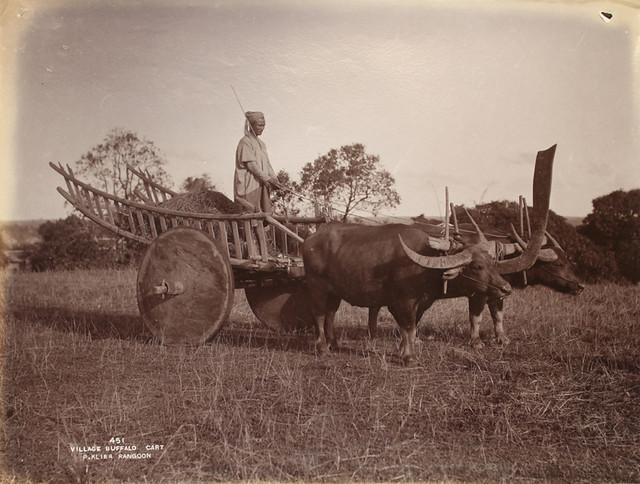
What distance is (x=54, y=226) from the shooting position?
13.8m

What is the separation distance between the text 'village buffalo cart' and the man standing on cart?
0.31m

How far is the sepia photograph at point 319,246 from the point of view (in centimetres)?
374

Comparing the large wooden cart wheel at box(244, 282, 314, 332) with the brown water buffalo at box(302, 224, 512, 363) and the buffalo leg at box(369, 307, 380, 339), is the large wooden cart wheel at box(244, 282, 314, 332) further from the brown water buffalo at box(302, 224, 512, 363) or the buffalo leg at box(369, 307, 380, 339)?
the brown water buffalo at box(302, 224, 512, 363)

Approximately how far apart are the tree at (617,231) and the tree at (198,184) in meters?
4.98

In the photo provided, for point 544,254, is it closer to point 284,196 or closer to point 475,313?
point 475,313

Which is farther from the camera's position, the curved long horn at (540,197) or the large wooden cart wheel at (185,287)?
the large wooden cart wheel at (185,287)

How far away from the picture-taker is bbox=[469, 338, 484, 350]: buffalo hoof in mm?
6219

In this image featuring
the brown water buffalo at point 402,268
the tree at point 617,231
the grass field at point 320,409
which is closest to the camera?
the grass field at point 320,409

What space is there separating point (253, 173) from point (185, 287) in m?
1.58

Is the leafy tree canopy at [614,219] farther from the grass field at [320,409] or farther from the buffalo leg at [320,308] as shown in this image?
the buffalo leg at [320,308]

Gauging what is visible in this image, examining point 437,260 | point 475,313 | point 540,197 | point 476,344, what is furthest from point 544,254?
point 437,260

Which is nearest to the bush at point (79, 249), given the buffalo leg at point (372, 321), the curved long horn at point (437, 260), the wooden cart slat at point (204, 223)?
the wooden cart slat at point (204, 223)

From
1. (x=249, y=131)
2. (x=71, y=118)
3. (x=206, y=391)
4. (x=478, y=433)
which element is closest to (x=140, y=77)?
(x=71, y=118)

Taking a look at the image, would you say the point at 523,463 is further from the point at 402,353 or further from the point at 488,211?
the point at 488,211
